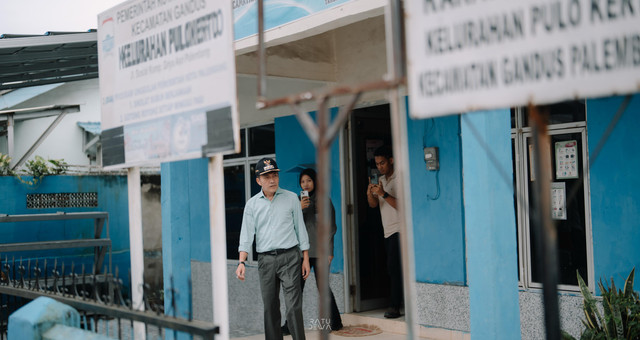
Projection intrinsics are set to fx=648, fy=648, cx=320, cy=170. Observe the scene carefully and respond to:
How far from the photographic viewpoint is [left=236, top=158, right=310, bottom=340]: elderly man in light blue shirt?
20.4 ft

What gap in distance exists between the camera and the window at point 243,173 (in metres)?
9.98

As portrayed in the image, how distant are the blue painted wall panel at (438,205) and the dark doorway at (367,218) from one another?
1159 millimetres

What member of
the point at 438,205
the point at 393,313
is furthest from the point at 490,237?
the point at 393,313

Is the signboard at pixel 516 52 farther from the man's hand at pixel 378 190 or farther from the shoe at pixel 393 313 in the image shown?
the shoe at pixel 393 313

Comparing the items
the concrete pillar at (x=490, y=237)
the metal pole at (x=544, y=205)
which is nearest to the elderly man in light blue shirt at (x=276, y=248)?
the concrete pillar at (x=490, y=237)

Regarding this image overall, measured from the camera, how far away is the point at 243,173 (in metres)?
10.5

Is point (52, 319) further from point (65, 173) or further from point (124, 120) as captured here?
point (65, 173)

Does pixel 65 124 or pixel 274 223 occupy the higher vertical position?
pixel 65 124

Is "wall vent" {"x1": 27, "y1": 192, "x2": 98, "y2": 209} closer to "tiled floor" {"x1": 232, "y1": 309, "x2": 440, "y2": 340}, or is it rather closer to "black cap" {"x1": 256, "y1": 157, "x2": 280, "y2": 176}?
"tiled floor" {"x1": 232, "y1": 309, "x2": 440, "y2": 340}

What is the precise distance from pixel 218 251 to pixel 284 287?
2.83 meters

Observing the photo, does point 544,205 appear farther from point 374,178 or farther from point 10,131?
point 10,131

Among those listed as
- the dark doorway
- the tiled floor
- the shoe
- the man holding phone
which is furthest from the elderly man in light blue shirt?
the dark doorway

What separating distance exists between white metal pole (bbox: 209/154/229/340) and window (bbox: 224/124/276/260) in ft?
20.5

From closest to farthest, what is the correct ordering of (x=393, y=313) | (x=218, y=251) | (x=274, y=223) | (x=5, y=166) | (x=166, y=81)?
(x=218, y=251) → (x=166, y=81) → (x=274, y=223) → (x=393, y=313) → (x=5, y=166)
